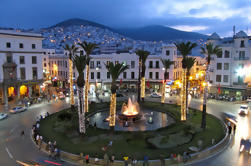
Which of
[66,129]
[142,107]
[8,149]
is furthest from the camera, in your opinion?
[142,107]

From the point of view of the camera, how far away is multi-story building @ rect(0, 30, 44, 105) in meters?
40.8

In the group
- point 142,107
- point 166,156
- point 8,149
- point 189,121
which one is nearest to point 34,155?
point 8,149

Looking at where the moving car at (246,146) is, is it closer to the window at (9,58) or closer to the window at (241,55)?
the window at (241,55)

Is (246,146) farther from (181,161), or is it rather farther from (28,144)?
(28,144)

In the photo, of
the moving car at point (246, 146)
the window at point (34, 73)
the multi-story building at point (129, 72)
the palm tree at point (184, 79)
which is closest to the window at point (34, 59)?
the window at point (34, 73)

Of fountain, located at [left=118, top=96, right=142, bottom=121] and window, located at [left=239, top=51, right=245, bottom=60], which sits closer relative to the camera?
fountain, located at [left=118, top=96, right=142, bottom=121]

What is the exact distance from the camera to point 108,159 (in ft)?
56.4

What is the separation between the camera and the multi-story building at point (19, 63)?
40.8 metres

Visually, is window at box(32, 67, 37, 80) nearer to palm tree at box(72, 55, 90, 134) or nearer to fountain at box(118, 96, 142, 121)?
fountain at box(118, 96, 142, 121)

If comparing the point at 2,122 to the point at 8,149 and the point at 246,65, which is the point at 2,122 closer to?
the point at 8,149

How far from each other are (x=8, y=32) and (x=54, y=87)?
25029 millimetres

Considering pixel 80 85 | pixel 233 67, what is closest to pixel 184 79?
pixel 80 85

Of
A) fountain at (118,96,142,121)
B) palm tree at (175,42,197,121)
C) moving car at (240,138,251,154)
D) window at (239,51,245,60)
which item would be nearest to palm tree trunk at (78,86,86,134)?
fountain at (118,96,142,121)

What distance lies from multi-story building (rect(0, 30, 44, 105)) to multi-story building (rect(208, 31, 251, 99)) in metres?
42.2
